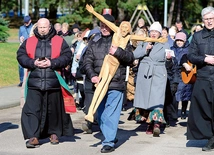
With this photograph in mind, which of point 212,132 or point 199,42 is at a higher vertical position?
point 199,42

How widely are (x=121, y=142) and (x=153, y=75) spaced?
134cm

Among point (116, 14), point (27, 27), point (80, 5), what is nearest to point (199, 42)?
point (27, 27)

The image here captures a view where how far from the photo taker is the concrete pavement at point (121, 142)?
30.5 feet

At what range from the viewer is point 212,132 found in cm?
938

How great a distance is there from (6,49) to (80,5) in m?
20.5

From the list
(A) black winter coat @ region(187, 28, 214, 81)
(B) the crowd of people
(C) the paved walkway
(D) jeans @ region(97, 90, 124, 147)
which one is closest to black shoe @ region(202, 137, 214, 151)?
(B) the crowd of people

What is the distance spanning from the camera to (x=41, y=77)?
944cm

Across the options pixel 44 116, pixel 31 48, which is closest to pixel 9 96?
pixel 44 116

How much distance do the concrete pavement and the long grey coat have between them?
22.9 inches

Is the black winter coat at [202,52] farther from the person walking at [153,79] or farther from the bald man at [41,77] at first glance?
the bald man at [41,77]

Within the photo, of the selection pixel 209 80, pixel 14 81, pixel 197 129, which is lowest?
pixel 14 81

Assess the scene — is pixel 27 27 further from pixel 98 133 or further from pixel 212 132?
pixel 212 132

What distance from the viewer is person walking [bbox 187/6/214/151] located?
9305 millimetres

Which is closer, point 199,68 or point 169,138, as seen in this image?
point 199,68
